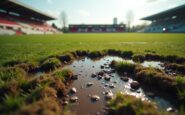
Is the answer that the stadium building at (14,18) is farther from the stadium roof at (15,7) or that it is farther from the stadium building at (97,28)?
the stadium building at (97,28)

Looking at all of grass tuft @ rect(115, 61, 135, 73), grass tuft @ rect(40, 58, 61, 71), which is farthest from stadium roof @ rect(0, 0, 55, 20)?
grass tuft @ rect(115, 61, 135, 73)

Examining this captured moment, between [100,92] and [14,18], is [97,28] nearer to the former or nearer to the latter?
[14,18]

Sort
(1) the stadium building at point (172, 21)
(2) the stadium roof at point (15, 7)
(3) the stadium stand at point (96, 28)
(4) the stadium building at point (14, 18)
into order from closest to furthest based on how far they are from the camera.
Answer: (2) the stadium roof at point (15, 7)
(4) the stadium building at point (14, 18)
(1) the stadium building at point (172, 21)
(3) the stadium stand at point (96, 28)

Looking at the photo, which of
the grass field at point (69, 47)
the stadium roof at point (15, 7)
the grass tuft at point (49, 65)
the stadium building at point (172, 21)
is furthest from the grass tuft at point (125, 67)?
the stadium building at point (172, 21)

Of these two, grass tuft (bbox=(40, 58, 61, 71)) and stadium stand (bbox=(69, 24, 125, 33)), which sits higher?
stadium stand (bbox=(69, 24, 125, 33))

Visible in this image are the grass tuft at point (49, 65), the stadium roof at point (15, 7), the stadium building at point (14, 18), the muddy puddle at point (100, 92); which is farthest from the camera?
the stadium building at point (14, 18)

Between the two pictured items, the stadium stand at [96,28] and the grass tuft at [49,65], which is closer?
the grass tuft at [49,65]

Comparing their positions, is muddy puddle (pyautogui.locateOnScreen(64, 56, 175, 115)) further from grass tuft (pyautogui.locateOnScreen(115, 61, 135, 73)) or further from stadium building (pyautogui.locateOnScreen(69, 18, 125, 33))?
stadium building (pyautogui.locateOnScreen(69, 18, 125, 33))

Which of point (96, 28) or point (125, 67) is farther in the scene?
point (96, 28)

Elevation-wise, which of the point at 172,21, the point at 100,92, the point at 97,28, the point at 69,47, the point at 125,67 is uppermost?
the point at 172,21

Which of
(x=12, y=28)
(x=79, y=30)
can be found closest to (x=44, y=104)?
(x=12, y=28)

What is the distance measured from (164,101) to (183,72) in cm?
344

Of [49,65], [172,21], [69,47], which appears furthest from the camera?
[172,21]

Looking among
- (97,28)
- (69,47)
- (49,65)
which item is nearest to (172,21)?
(97,28)
